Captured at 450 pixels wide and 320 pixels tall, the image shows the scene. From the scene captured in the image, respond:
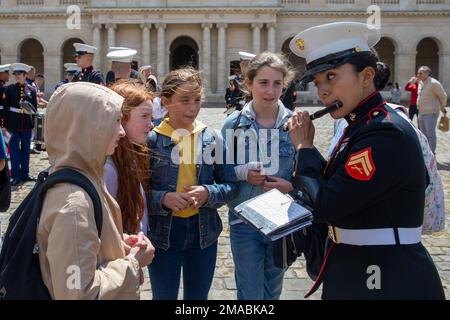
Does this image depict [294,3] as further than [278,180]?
Yes

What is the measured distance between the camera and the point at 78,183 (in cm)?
197

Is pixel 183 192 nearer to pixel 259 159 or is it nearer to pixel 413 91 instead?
pixel 259 159

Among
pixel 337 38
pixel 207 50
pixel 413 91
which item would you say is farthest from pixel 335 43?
pixel 207 50

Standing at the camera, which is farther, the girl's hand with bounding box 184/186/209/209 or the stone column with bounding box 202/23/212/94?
the stone column with bounding box 202/23/212/94

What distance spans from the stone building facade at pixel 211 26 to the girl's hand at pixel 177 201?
3738cm

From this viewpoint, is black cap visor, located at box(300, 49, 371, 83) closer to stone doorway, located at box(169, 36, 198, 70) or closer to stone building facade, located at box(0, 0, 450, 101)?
stone building facade, located at box(0, 0, 450, 101)

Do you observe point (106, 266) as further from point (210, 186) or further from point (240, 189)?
Answer: point (240, 189)

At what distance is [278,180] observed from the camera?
353 cm

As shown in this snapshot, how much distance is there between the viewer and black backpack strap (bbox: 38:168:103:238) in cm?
196

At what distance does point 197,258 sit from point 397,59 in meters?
41.4

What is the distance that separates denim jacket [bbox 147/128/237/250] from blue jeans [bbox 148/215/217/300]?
7cm

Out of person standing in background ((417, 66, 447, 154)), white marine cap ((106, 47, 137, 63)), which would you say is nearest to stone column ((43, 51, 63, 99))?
person standing in background ((417, 66, 447, 154))

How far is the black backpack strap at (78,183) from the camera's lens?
6.43ft
